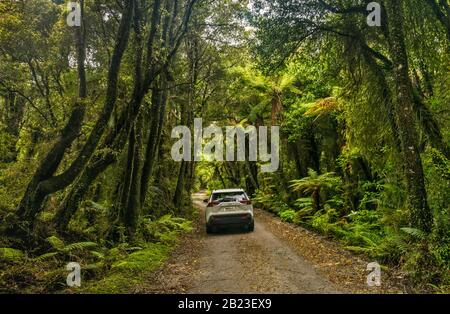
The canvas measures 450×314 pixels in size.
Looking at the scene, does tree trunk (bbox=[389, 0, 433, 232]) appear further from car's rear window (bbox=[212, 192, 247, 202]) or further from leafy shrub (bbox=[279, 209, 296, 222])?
leafy shrub (bbox=[279, 209, 296, 222])

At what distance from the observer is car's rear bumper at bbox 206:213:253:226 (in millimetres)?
14359

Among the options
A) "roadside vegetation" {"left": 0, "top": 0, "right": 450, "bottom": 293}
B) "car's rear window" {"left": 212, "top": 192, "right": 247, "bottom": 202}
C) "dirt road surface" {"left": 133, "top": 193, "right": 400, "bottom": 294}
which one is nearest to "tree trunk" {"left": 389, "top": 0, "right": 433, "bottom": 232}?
"roadside vegetation" {"left": 0, "top": 0, "right": 450, "bottom": 293}

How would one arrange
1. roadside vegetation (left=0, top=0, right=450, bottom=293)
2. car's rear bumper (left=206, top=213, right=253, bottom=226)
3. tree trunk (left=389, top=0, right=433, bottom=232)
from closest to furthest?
1. tree trunk (left=389, top=0, right=433, bottom=232)
2. roadside vegetation (left=0, top=0, right=450, bottom=293)
3. car's rear bumper (left=206, top=213, right=253, bottom=226)

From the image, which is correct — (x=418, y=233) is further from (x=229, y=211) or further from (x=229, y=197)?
(x=229, y=197)

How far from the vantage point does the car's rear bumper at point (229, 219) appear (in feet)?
47.1

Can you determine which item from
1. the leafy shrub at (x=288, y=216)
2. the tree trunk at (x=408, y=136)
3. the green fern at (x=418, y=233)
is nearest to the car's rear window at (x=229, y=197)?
the leafy shrub at (x=288, y=216)

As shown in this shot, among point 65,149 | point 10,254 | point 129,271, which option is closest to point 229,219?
point 129,271

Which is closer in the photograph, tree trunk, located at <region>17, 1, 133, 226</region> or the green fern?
the green fern

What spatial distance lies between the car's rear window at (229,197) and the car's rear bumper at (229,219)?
0.57m

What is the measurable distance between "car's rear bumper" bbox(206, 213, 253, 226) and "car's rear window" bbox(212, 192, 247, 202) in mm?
574

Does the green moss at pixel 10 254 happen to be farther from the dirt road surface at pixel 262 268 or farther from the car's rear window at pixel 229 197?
the car's rear window at pixel 229 197

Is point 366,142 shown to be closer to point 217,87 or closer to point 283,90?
point 283,90

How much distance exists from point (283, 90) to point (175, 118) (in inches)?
290

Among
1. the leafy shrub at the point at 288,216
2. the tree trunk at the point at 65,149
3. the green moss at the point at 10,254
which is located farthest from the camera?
the leafy shrub at the point at 288,216
